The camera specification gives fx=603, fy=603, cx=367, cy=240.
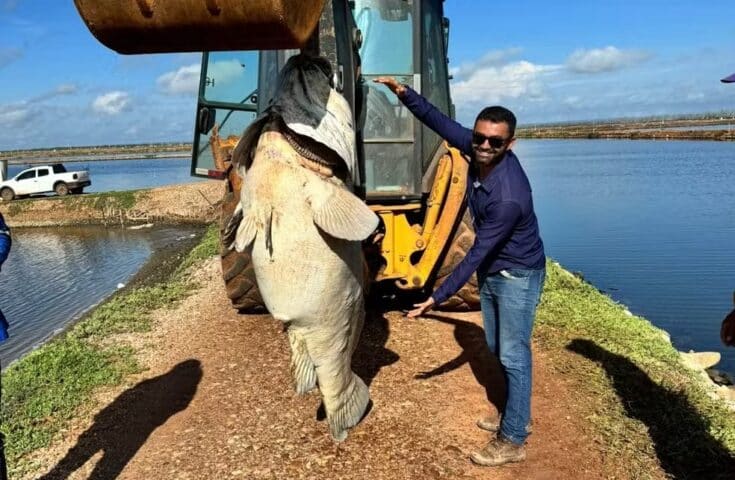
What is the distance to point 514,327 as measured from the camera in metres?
3.47

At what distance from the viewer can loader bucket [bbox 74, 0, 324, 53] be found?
2.13 meters

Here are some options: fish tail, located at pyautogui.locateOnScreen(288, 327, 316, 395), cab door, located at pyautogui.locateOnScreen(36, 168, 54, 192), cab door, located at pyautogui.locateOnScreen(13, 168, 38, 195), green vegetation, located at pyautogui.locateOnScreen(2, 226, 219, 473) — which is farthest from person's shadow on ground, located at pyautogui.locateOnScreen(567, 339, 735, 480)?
cab door, located at pyautogui.locateOnScreen(13, 168, 38, 195)

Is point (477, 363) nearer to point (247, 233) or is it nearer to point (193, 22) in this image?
point (247, 233)

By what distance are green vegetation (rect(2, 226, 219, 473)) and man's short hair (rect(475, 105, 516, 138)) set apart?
380cm

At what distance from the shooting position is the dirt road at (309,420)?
12.2 ft

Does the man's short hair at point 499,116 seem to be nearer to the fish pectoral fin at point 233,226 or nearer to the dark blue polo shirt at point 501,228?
the dark blue polo shirt at point 501,228

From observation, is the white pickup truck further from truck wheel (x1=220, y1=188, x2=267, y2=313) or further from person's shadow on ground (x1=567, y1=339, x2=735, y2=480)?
person's shadow on ground (x1=567, y1=339, x2=735, y2=480)

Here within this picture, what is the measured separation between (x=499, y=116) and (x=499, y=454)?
199 cm

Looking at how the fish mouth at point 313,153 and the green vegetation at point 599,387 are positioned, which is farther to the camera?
the green vegetation at point 599,387

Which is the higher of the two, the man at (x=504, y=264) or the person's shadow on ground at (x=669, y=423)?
the man at (x=504, y=264)

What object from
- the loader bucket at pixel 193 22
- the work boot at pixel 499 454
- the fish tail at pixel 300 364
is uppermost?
the loader bucket at pixel 193 22

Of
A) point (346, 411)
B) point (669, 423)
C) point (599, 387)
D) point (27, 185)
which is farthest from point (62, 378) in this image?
point (27, 185)

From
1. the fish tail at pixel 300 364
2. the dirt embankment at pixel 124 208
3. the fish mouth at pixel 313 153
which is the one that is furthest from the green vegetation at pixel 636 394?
the dirt embankment at pixel 124 208

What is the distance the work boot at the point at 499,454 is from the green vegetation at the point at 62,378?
10.0ft
